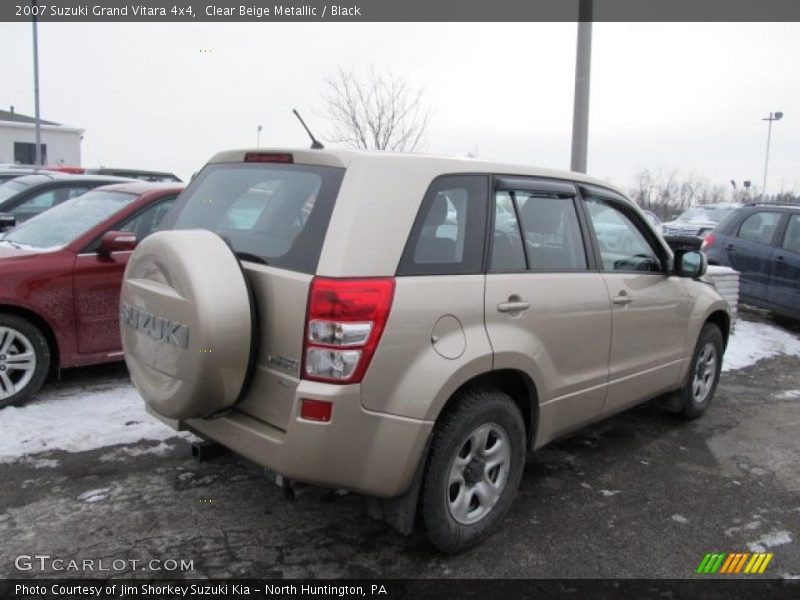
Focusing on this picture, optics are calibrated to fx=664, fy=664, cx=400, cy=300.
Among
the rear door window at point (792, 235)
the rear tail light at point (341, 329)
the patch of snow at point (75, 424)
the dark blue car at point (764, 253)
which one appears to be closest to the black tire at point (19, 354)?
the patch of snow at point (75, 424)

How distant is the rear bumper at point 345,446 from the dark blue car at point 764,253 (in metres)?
7.84

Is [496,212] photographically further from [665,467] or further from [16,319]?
[16,319]

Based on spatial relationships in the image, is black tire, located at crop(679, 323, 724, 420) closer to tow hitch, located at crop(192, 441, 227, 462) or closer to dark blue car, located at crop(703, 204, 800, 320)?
tow hitch, located at crop(192, 441, 227, 462)

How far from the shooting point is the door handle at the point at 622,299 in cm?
388

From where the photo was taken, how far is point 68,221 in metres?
5.43

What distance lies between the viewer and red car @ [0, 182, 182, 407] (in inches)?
183

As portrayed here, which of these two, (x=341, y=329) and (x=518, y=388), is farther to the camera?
(x=518, y=388)

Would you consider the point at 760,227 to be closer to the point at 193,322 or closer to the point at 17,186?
the point at 193,322

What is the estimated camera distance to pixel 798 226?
29.2 ft

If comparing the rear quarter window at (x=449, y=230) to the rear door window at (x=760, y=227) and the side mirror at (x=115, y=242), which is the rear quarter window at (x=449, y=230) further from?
the rear door window at (x=760, y=227)

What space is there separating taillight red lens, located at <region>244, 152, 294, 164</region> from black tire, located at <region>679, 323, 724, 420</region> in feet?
11.1

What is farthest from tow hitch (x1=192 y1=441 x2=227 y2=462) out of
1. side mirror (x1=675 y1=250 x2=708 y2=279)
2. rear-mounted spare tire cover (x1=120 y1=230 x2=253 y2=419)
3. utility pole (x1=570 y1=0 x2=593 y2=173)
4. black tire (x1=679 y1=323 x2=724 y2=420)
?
utility pole (x1=570 y1=0 x2=593 y2=173)

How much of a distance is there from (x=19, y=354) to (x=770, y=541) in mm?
4828

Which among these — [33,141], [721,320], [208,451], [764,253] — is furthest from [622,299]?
[33,141]
